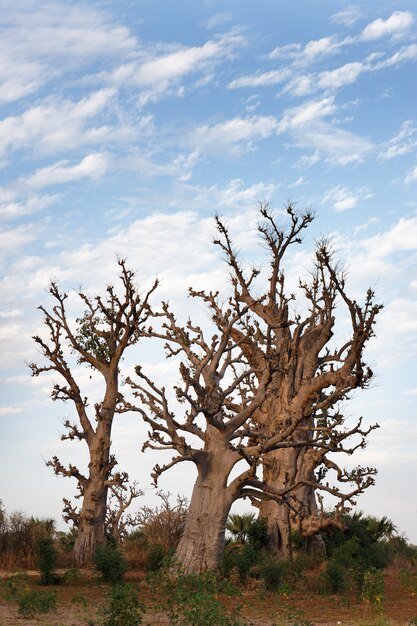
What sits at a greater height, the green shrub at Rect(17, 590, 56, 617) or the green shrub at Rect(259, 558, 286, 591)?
the green shrub at Rect(259, 558, 286, 591)

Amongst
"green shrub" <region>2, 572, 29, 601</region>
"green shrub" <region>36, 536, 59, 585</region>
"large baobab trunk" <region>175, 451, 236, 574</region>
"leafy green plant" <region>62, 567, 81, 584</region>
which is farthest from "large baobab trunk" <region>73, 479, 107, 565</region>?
"large baobab trunk" <region>175, 451, 236, 574</region>

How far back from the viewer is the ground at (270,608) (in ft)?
45.2

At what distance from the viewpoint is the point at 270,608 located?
16.2 m

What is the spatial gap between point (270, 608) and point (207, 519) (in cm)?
374

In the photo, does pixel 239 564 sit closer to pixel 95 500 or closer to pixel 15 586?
pixel 15 586

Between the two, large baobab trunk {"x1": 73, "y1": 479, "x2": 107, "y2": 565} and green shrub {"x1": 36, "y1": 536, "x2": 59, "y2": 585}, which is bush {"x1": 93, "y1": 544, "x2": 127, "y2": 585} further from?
large baobab trunk {"x1": 73, "y1": 479, "x2": 107, "y2": 565}

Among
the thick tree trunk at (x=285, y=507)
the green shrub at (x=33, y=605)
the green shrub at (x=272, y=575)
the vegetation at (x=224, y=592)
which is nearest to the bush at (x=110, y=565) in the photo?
the vegetation at (x=224, y=592)

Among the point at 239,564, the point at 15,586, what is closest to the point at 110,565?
the point at 15,586

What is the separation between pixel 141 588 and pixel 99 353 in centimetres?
960

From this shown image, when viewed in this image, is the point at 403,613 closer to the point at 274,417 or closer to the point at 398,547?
the point at 274,417

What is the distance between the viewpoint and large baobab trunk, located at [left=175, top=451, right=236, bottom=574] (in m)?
19.5

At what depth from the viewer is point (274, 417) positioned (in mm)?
27531

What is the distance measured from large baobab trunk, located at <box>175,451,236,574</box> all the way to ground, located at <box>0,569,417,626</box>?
44.0 inches

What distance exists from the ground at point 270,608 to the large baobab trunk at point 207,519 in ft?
3.67
